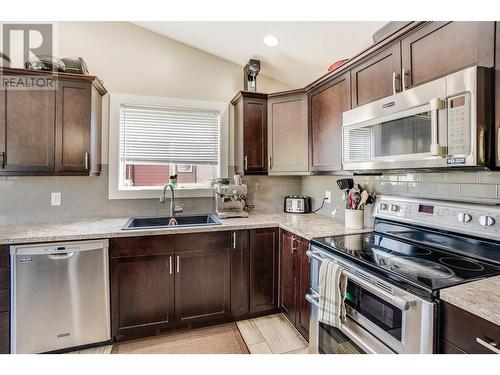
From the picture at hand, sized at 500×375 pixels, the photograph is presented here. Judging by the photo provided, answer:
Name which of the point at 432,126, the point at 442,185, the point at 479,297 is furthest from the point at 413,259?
the point at 432,126

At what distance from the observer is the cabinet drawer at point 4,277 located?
1.71 metres

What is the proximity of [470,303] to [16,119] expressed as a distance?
116 inches

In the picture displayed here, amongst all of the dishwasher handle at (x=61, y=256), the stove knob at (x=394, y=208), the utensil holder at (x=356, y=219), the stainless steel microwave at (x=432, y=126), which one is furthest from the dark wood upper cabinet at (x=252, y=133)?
the dishwasher handle at (x=61, y=256)

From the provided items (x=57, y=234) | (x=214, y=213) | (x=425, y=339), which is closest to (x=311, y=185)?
(x=214, y=213)

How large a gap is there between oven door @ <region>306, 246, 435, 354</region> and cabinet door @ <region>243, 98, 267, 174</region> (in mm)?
1290

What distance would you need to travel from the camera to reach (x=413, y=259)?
134cm

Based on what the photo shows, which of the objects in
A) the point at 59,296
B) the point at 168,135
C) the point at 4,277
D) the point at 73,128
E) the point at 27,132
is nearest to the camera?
the point at 4,277

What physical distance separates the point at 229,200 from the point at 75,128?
1448mm

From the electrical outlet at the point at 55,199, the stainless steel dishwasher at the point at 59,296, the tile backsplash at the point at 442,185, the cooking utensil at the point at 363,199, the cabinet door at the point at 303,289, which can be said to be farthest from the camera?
the electrical outlet at the point at 55,199

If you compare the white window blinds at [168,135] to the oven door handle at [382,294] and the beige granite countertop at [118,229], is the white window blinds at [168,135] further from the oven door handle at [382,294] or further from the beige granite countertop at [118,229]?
the oven door handle at [382,294]

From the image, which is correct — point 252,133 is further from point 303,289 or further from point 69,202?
point 69,202

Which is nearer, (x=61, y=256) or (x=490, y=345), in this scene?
(x=490, y=345)

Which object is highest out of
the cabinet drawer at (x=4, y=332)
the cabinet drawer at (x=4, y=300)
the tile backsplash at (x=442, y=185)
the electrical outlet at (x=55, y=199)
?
the tile backsplash at (x=442, y=185)

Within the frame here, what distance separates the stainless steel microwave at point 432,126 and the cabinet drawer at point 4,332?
2544 millimetres
